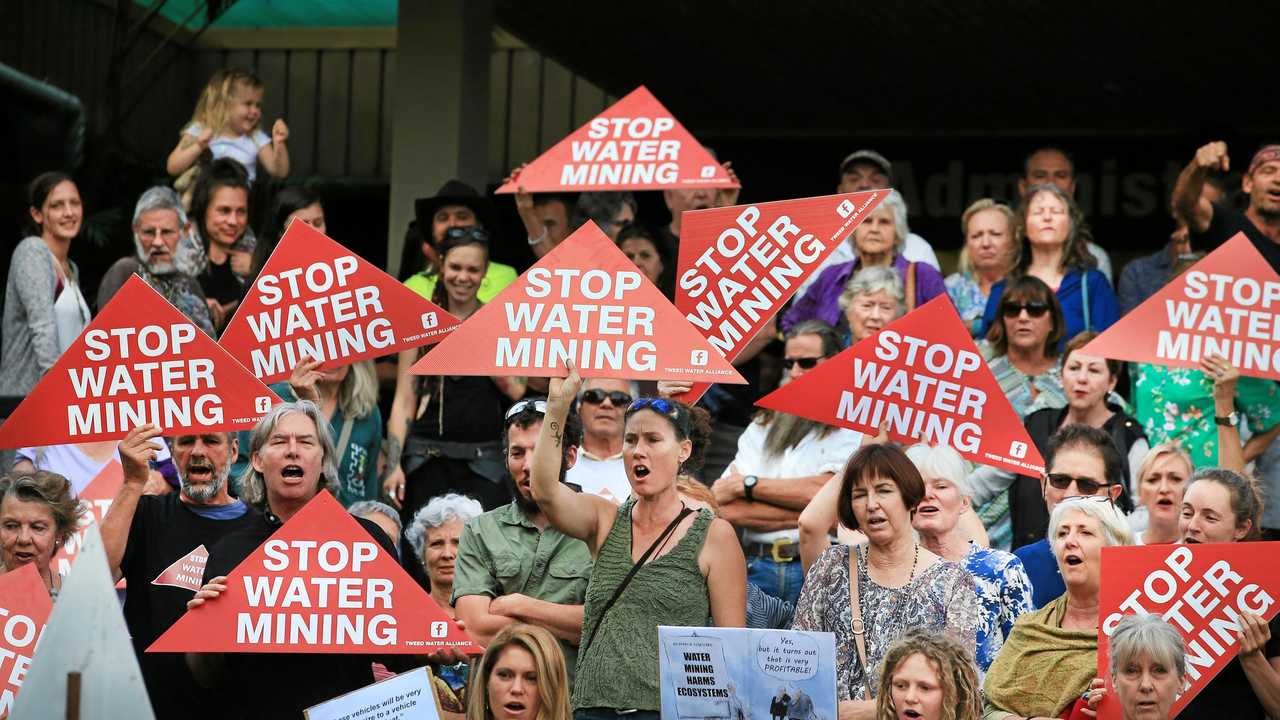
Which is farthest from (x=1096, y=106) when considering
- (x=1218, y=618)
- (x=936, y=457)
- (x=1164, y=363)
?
(x=1218, y=618)

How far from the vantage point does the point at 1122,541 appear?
6.84 metres

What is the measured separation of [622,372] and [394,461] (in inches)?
97.5

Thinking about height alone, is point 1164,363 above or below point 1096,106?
below

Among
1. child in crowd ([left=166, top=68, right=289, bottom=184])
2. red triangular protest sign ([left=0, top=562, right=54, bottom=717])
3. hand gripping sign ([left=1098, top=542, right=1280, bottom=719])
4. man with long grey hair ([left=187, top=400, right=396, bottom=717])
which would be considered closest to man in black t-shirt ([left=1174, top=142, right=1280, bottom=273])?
hand gripping sign ([left=1098, top=542, right=1280, bottom=719])

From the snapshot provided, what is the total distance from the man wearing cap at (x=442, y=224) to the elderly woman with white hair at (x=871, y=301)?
1964mm

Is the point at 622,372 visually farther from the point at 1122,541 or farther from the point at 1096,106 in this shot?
the point at 1096,106

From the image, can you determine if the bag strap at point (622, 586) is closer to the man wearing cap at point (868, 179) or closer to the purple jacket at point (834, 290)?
the purple jacket at point (834, 290)

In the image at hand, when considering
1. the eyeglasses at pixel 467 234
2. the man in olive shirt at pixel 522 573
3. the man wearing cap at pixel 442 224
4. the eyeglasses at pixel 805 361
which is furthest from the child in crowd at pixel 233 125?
the man in olive shirt at pixel 522 573

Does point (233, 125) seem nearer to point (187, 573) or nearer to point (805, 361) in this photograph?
point (805, 361)

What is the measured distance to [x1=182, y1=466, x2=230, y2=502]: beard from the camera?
7238 mm

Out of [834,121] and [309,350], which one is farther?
[834,121]

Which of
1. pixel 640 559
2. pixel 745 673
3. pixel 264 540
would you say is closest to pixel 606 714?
pixel 640 559

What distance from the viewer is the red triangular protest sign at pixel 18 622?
6652mm

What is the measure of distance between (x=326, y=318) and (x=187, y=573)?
1505mm
